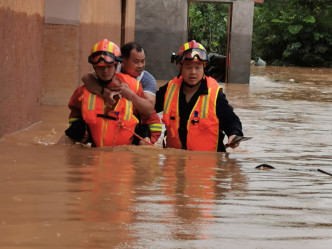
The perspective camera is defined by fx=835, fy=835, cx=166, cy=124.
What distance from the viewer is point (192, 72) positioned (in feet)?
26.5

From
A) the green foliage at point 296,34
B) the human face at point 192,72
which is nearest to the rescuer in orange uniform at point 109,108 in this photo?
the human face at point 192,72

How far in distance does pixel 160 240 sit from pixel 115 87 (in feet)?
11.4

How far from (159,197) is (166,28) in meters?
22.1

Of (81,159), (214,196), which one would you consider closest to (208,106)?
(81,159)

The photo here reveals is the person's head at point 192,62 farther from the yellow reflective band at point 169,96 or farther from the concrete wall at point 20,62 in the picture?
the concrete wall at point 20,62

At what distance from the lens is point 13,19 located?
10.0 m

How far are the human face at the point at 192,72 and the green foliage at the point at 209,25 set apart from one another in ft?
107

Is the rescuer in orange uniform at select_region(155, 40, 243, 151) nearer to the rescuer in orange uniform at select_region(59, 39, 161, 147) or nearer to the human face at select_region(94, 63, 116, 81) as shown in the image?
the rescuer in orange uniform at select_region(59, 39, 161, 147)

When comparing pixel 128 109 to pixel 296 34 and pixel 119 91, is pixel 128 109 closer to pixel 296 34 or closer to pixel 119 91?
pixel 119 91

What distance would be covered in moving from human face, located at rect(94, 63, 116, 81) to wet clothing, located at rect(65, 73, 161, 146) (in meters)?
0.20

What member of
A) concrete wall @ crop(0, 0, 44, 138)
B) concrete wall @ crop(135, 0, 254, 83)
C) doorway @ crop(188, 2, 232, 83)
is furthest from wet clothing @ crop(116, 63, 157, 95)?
doorway @ crop(188, 2, 232, 83)

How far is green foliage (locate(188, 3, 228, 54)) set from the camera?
40.8 metres

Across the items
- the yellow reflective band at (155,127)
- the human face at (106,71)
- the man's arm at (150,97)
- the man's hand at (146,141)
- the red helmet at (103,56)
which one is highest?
the red helmet at (103,56)

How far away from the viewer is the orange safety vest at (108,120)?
7910 millimetres
